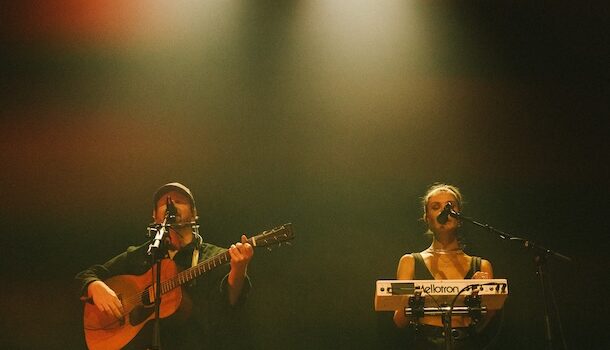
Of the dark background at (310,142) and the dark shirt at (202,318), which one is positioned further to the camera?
the dark background at (310,142)

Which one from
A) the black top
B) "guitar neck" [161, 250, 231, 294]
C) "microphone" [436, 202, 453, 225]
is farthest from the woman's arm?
"guitar neck" [161, 250, 231, 294]

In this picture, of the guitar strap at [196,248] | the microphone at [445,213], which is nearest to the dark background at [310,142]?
the guitar strap at [196,248]

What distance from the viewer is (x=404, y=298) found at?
139 inches

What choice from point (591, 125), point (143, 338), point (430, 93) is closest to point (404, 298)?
point (143, 338)

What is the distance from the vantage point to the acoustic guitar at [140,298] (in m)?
4.18

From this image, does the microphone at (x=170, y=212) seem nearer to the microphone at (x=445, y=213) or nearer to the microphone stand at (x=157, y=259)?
the microphone stand at (x=157, y=259)

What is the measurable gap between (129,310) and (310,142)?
199 centimetres

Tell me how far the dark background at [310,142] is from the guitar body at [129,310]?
606 mm

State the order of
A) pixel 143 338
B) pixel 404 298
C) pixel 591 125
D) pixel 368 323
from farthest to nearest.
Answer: pixel 591 125
pixel 368 323
pixel 143 338
pixel 404 298

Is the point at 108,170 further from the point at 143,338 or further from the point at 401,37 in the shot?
the point at 401,37

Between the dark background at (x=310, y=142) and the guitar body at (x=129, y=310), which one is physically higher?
the dark background at (x=310, y=142)

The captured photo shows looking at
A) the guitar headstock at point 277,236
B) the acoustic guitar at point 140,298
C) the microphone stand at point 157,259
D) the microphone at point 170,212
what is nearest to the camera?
the microphone stand at point 157,259

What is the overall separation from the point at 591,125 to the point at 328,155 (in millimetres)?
2220

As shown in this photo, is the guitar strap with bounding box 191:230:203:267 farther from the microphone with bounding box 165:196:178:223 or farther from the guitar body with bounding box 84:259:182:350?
the microphone with bounding box 165:196:178:223
